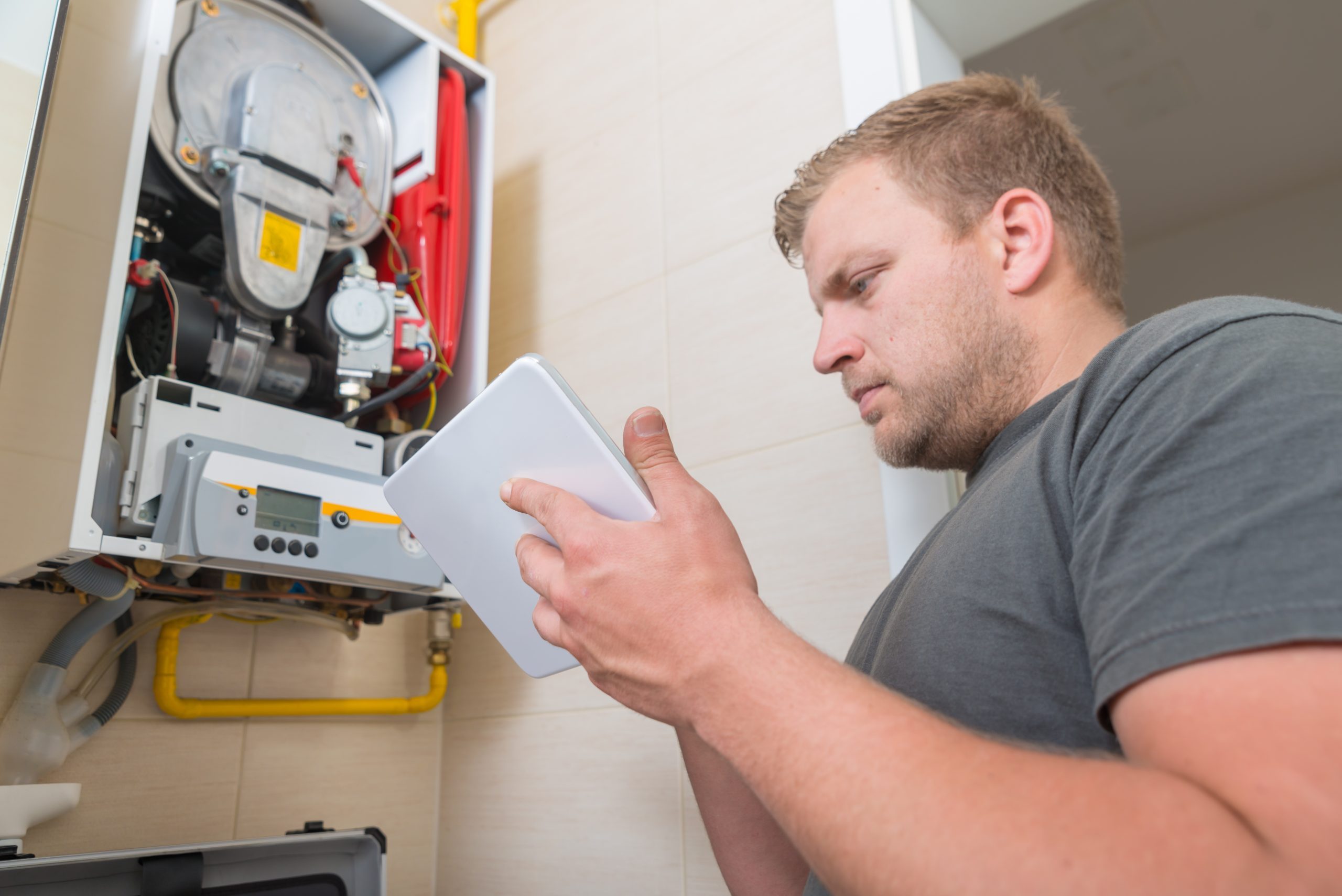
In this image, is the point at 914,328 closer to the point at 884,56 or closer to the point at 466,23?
the point at 884,56

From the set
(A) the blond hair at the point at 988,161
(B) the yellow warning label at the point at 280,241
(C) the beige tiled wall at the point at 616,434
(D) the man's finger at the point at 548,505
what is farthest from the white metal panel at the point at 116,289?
(A) the blond hair at the point at 988,161

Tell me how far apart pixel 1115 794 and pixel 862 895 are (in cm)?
12

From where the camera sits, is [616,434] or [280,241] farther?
[616,434]

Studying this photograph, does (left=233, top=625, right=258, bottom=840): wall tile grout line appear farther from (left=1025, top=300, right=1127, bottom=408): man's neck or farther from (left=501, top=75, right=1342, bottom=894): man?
(left=1025, top=300, right=1127, bottom=408): man's neck

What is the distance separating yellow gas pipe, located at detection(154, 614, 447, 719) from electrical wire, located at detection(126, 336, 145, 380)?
372mm

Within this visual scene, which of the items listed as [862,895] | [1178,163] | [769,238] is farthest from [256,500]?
[1178,163]

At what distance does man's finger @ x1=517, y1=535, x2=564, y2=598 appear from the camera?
638mm

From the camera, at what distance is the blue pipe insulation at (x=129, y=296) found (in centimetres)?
115

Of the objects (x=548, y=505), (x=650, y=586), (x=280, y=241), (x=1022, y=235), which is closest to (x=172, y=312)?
(x=280, y=241)

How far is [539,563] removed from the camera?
2.15 feet

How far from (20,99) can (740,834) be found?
42.0 inches

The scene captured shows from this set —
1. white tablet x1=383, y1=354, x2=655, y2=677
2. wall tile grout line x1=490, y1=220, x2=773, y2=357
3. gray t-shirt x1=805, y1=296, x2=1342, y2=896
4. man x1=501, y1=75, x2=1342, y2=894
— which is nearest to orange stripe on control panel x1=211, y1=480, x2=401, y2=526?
white tablet x1=383, y1=354, x2=655, y2=677

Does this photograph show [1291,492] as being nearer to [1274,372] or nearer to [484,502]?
[1274,372]

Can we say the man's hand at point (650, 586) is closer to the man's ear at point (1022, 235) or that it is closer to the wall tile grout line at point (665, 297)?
the man's ear at point (1022, 235)
